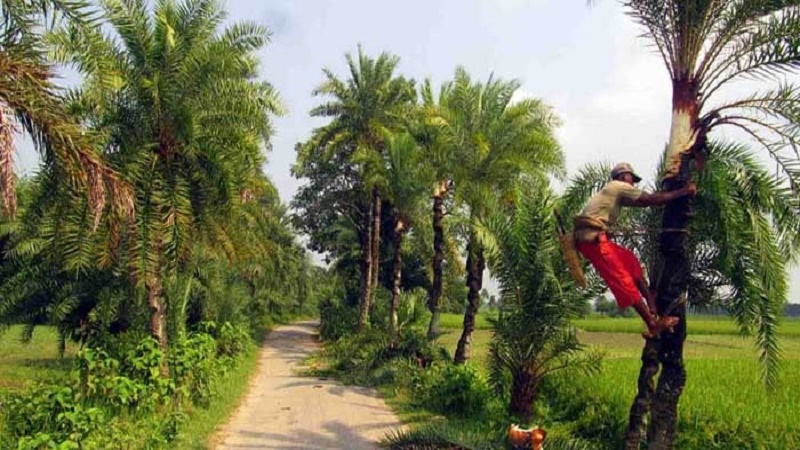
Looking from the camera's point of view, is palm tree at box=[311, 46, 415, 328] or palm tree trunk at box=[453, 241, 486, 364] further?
palm tree at box=[311, 46, 415, 328]

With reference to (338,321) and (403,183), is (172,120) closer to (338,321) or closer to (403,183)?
(403,183)

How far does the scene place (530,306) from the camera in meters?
10.6

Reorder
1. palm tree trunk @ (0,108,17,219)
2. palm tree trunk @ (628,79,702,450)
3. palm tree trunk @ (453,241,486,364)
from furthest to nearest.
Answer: palm tree trunk @ (453,241,486,364) → palm tree trunk @ (628,79,702,450) → palm tree trunk @ (0,108,17,219)

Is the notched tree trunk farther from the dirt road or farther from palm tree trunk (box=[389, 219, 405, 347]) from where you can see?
the dirt road

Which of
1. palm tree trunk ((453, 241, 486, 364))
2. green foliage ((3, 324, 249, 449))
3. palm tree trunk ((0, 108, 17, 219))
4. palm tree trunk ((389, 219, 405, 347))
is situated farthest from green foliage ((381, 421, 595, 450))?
palm tree trunk ((389, 219, 405, 347))

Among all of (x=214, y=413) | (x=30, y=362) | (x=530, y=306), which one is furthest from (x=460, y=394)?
(x=30, y=362)

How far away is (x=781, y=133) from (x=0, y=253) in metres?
23.2

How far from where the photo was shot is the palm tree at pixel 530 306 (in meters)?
10.5

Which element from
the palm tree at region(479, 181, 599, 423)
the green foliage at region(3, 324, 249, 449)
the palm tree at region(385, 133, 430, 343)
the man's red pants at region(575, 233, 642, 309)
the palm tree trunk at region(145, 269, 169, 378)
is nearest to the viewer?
the man's red pants at region(575, 233, 642, 309)

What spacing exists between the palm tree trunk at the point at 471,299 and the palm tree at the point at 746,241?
726cm

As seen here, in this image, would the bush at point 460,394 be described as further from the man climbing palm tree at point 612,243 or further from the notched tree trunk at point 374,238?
the notched tree trunk at point 374,238

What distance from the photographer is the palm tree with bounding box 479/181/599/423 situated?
1050 cm

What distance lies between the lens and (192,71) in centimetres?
1105

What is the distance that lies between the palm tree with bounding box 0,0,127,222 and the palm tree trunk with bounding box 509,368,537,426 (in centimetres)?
680
